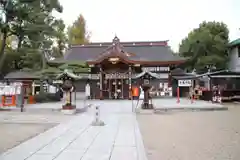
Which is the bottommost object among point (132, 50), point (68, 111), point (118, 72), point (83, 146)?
point (83, 146)

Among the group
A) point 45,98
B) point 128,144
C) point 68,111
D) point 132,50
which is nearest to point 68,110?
point 68,111

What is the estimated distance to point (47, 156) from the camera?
19.4 ft

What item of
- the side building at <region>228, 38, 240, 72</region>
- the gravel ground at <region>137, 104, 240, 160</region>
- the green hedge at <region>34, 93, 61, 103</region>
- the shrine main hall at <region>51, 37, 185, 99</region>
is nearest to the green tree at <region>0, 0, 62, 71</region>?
the green hedge at <region>34, 93, 61, 103</region>

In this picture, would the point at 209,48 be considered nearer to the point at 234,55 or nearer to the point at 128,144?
the point at 234,55

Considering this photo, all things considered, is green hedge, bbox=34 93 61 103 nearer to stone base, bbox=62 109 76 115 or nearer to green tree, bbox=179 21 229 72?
stone base, bbox=62 109 76 115

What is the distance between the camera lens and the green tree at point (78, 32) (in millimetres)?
46550

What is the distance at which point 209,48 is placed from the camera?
3456 centimetres

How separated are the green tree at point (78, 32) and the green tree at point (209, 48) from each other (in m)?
18.5

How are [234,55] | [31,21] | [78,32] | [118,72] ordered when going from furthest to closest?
1. [78,32]
2. [234,55]
3. [118,72]
4. [31,21]

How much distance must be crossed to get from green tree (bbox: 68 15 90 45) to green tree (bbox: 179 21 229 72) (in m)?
18.5

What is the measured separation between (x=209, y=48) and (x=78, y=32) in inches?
900

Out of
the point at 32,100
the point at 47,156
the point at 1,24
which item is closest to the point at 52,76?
the point at 32,100

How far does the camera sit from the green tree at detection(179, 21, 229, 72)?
3302cm

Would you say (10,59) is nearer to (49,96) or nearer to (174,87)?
(49,96)
